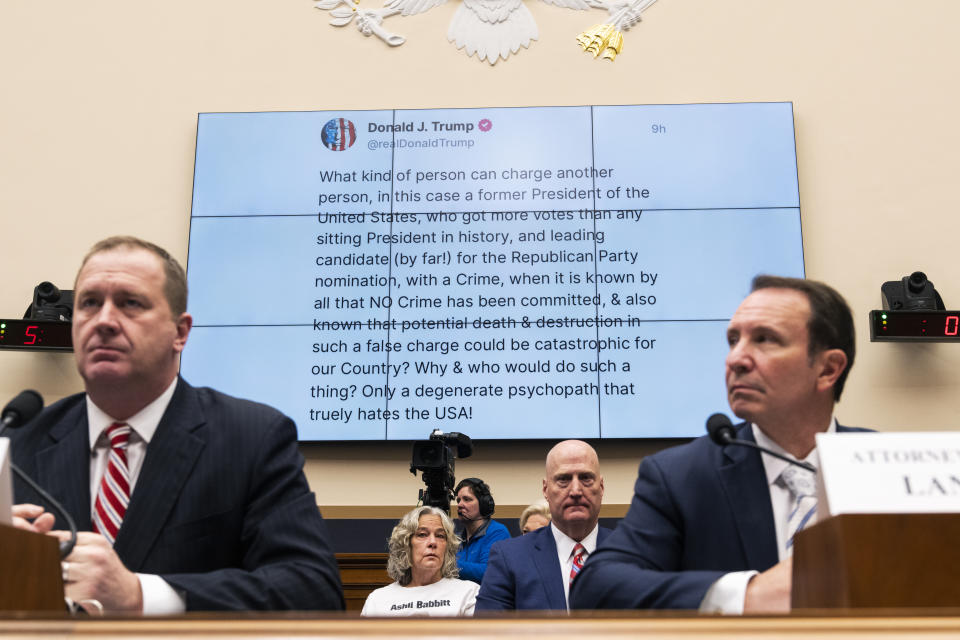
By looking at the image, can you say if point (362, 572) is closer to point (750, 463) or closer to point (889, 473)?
point (750, 463)

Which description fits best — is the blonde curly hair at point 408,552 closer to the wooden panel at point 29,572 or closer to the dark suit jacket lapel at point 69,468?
the dark suit jacket lapel at point 69,468

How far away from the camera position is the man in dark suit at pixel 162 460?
66.2 inches

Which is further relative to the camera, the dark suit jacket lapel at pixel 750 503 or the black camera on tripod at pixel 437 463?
the black camera on tripod at pixel 437 463

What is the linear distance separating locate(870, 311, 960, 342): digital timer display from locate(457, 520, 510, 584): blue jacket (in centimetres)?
237

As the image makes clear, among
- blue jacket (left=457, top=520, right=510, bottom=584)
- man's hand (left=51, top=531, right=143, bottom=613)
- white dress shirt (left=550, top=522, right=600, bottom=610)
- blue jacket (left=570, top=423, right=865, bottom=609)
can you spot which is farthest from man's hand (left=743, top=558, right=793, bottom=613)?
blue jacket (left=457, top=520, right=510, bottom=584)

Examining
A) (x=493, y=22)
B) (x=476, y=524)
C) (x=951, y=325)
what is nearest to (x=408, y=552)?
(x=476, y=524)

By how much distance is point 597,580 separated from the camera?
1.67 metres

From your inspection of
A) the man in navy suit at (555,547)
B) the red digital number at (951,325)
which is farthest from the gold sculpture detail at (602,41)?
the man in navy suit at (555,547)

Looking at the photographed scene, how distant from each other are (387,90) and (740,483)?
14.4ft

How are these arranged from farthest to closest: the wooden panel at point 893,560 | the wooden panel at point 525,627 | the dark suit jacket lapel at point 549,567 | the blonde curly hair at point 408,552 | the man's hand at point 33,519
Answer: the blonde curly hair at point 408,552 → the dark suit jacket lapel at point 549,567 → the man's hand at point 33,519 → the wooden panel at point 893,560 → the wooden panel at point 525,627

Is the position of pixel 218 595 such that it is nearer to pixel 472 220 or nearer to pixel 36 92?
pixel 472 220

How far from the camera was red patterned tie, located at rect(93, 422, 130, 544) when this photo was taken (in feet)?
5.58

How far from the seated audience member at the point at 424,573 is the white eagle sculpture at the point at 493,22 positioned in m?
3.07

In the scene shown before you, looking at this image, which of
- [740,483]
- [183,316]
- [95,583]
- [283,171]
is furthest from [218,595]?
[283,171]
